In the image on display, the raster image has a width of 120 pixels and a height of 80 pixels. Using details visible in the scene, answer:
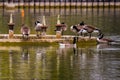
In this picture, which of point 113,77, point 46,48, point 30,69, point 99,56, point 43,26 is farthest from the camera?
point 43,26

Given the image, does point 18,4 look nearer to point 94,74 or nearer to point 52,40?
point 52,40

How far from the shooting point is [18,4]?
149125 mm

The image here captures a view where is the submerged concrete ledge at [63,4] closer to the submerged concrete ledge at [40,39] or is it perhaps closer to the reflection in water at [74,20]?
the reflection in water at [74,20]

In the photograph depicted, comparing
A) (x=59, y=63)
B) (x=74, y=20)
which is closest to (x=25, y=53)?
(x=59, y=63)

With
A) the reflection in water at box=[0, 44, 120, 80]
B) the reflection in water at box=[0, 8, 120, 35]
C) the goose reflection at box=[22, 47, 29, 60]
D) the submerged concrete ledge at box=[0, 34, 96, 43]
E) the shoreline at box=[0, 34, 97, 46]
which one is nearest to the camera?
the reflection in water at box=[0, 44, 120, 80]

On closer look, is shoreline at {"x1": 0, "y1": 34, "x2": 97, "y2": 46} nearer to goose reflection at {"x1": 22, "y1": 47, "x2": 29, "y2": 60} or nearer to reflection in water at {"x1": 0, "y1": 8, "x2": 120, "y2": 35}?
goose reflection at {"x1": 22, "y1": 47, "x2": 29, "y2": 60}

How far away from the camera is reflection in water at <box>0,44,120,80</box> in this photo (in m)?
33.2

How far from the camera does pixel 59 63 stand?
1505 inches

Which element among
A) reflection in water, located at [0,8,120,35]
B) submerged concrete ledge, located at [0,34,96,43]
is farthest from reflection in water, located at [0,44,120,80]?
reflection in water, located at [0,8,120,35]

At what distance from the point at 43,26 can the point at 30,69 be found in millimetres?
Result: 17051

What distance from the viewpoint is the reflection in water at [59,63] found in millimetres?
33156

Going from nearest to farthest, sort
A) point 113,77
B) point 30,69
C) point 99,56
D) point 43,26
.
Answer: point 113,77 → point 30,69 → point 99,56 → point 43,26

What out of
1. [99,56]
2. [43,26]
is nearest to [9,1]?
[43,26]

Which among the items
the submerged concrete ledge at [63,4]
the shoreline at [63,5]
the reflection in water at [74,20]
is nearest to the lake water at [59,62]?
the reflection in water at [74,20]
